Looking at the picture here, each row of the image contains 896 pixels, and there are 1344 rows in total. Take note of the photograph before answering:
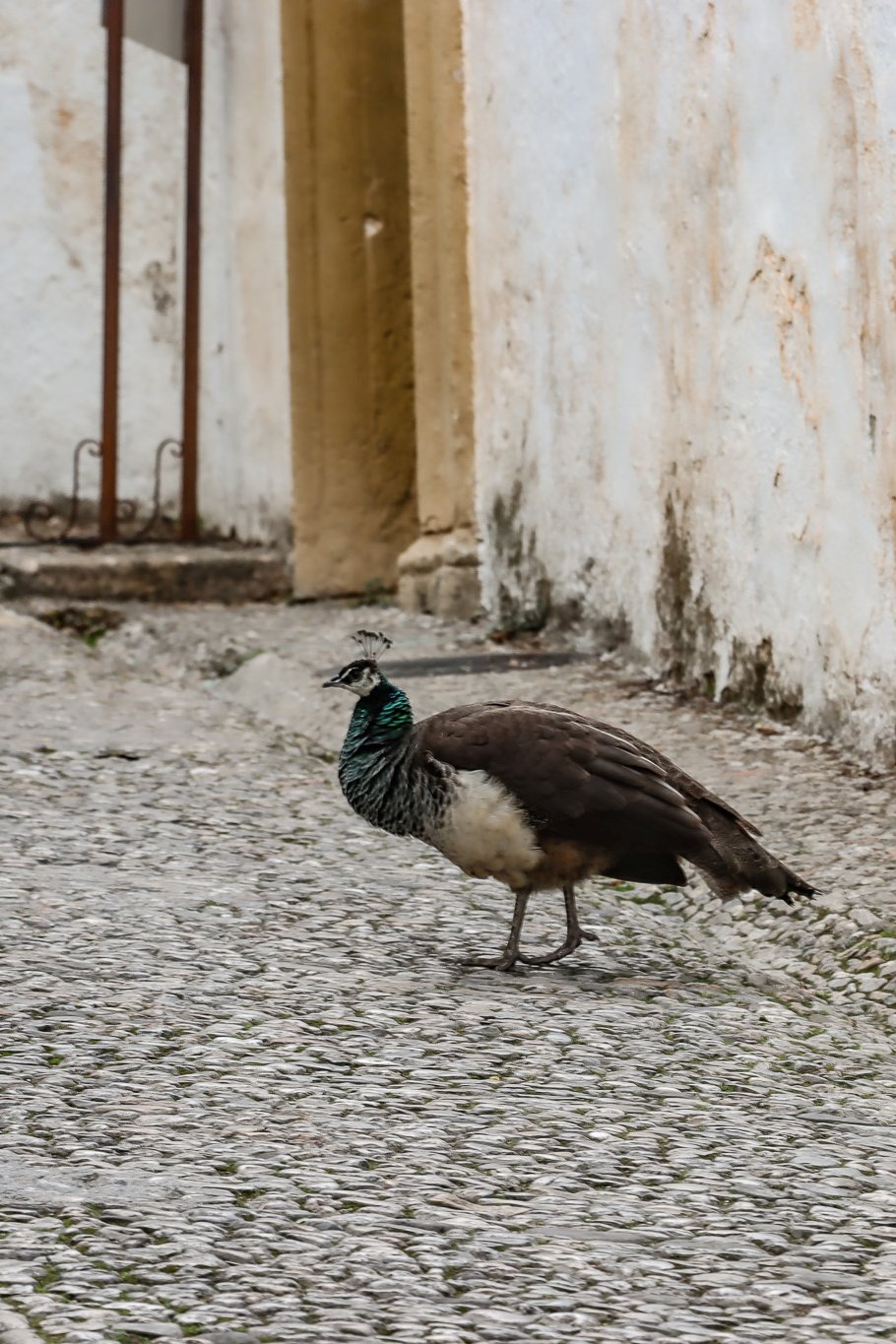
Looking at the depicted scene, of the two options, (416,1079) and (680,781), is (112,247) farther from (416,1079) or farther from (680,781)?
(416,1079)

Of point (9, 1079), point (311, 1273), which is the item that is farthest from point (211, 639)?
point (311, 1273)

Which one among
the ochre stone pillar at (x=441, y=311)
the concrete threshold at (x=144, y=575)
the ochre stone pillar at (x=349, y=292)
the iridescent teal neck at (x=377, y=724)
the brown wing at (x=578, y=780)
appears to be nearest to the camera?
the brown wing at (x=578, y=780)

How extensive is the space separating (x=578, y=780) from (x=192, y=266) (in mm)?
7602

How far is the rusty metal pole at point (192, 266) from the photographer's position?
36.0ft

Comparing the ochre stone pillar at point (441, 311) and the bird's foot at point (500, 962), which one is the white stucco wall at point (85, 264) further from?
the bird's foot at point (500, 962)

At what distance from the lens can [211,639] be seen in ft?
29.6

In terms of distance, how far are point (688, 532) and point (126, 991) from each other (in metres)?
3.60

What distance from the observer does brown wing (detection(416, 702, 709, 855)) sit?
4.13 meters

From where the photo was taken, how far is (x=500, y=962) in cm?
429

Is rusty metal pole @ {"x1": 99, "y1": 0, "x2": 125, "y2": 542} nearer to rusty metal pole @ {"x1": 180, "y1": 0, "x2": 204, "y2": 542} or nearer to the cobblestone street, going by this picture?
rusty metal pole @ {"x1": 180, "y1": 0, "x2": 204, "y2": 542}

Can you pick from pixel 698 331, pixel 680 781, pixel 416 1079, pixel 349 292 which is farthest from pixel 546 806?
pixel 349 292

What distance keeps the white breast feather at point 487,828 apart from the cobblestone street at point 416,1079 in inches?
10.0

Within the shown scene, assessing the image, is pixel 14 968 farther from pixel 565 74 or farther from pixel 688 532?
pixel 565 74

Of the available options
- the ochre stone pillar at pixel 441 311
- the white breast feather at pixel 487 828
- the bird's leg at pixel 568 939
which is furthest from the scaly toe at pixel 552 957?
the ochre stone pillar at pixel 441 311
